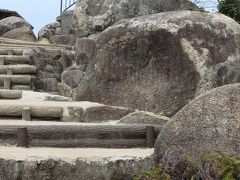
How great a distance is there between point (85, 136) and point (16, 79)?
14.2 ft

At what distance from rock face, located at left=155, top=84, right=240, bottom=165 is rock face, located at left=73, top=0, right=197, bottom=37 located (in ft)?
16.0

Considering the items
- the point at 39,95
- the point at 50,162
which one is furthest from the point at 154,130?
the point at 39,95

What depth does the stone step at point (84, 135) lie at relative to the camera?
5.25m

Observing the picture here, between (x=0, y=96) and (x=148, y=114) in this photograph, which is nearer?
(x=148, y=114)

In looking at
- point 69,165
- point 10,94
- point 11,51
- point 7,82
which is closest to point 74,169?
point 69,165

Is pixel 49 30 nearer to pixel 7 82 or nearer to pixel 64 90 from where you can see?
pixel 7 82

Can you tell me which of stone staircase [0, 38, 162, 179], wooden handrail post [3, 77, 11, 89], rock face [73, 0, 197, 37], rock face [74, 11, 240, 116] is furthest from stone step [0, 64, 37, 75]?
rock face [74, 11, 240, 116]

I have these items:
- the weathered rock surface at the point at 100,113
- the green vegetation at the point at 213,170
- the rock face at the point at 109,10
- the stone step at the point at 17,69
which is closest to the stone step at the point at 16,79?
the stone step at the point at 17,69

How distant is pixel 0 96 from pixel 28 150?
3.45m

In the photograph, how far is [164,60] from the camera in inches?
257

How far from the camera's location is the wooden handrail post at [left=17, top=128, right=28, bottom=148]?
5148mm

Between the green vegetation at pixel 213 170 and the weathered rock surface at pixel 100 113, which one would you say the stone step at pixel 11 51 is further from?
the green vegetation at pixel 213 170

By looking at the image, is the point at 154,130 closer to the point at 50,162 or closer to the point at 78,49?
the point at 50,162

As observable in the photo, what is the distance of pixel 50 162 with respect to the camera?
4.46 m
